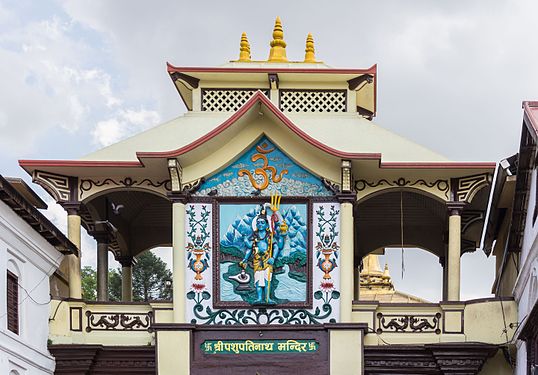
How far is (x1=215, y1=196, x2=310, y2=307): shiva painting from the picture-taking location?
20547 millimetres

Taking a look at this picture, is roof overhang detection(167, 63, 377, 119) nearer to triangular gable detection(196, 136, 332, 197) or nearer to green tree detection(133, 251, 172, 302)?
triangular gable detection(196, 136, 332, 197)

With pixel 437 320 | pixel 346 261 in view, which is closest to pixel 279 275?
pixel 346 261

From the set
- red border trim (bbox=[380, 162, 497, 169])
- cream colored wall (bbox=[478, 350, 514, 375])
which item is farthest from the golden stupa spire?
red border trim (bbox=[380, 162, 497, 169])

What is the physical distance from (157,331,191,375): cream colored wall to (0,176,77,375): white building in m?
1.99

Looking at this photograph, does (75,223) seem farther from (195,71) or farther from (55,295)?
(195,71)

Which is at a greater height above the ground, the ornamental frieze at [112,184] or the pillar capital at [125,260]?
the ornamental frieze at [112,184]

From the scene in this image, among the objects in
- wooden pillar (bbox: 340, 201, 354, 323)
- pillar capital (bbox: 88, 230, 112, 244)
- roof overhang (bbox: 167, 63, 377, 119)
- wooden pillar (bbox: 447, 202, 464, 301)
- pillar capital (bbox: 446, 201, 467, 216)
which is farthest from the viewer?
pillar capital (bbox: 88, 230, 112, 244)

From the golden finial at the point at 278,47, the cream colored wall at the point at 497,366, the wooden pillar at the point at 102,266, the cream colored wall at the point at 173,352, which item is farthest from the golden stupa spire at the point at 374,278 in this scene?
the cream colored wall at the point at 173,352

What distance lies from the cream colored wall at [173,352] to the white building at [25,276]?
199 cm

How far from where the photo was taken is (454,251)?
21266 millimetres

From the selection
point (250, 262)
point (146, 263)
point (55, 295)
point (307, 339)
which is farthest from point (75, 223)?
point (146, 263)

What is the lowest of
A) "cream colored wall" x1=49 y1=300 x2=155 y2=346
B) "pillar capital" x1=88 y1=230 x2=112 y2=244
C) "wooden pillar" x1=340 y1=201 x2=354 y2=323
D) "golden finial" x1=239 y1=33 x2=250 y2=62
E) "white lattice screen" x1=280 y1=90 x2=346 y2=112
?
"cream colored wall" x1=49 y1=300 x2=155 y2=346

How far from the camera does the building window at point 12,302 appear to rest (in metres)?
18.4

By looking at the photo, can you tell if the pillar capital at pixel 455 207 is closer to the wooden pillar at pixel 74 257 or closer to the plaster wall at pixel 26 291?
the wooden pillar at pixel 74 257
